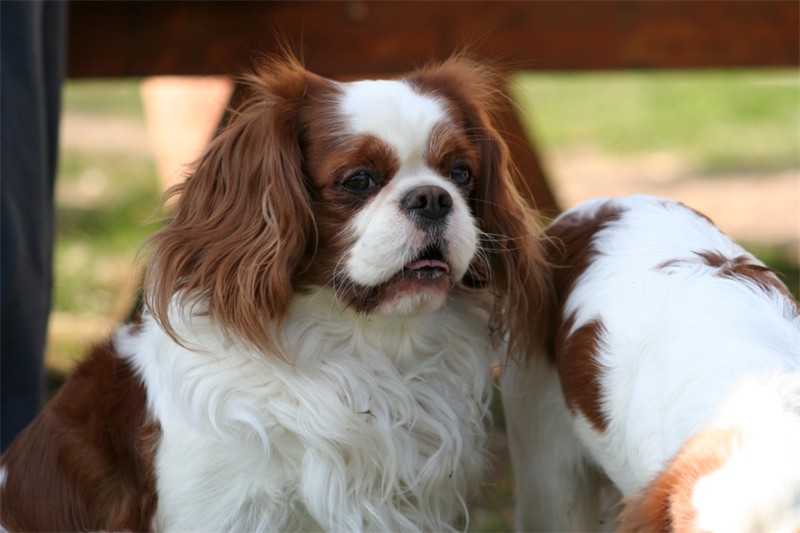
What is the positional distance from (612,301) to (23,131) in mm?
2037

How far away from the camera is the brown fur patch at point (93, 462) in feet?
9.50

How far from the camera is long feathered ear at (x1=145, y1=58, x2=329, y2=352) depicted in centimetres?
274

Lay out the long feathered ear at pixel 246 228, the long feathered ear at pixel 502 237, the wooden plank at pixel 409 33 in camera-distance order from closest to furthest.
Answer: the long feathered ear at pixel 246 228 < the long feathered ear at pixel 502 237 < the wooden plank at pixel 409 33

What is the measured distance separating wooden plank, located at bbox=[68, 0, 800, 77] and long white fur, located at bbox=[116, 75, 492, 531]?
5.67ft

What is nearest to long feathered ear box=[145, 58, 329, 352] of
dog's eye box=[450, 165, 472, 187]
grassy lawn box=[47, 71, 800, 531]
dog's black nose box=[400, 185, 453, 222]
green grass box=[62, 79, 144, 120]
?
dog's black nose box=[400, 185, 453, 222]

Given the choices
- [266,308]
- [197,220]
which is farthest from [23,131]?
[266,308]

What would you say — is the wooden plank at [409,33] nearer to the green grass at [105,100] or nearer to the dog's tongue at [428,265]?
the dog's tongue at [428,265]

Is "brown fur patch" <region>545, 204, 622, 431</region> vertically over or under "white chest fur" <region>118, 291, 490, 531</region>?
over

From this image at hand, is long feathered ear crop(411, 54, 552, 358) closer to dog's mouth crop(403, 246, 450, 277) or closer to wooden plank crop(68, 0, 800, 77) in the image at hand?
dog's mouth crop(403, 246, 450, 277)

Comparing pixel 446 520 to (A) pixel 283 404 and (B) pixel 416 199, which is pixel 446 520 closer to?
(A) pixel 283 404

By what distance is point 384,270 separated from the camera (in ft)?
8.70

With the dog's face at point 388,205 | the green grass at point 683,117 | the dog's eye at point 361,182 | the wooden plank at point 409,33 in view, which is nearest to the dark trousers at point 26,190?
the wooden plank at point 409,33

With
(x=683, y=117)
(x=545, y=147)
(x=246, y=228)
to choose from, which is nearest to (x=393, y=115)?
(x=246, y=228)

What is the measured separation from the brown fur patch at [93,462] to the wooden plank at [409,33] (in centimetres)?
180
